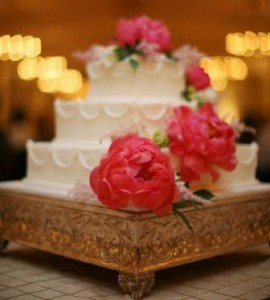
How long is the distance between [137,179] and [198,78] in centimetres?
163

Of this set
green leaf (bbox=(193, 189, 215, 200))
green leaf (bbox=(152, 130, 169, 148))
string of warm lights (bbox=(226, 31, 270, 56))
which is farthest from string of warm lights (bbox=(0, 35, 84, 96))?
green leaf (bbox=(193, 189, 215, 200))

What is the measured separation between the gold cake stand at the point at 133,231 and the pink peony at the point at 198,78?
879mm

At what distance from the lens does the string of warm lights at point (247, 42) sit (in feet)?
36.4

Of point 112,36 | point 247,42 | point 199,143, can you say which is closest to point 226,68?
point 247,42

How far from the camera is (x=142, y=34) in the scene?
4.77 meters

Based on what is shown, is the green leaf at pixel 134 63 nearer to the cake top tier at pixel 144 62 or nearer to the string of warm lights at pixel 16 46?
the cake top tier at pixel 144 62

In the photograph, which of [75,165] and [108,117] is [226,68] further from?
[75,165]

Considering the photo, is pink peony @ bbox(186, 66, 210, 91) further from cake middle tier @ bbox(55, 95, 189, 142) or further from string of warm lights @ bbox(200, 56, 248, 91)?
string of warm lights @ bbox(200, 56, 248, 91)

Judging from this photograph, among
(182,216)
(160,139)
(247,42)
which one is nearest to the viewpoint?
(182,216)

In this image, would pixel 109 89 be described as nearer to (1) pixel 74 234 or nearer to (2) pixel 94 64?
(2) pixel 94 64

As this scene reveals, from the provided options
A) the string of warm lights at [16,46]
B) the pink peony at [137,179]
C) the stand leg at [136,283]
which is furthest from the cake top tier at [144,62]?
the string of warm lights at [16,46]

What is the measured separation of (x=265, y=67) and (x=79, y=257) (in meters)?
10.5

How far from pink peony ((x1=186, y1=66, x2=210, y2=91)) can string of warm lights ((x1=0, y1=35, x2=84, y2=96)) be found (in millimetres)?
7239

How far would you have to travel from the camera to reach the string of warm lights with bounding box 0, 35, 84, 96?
38.6 ft
